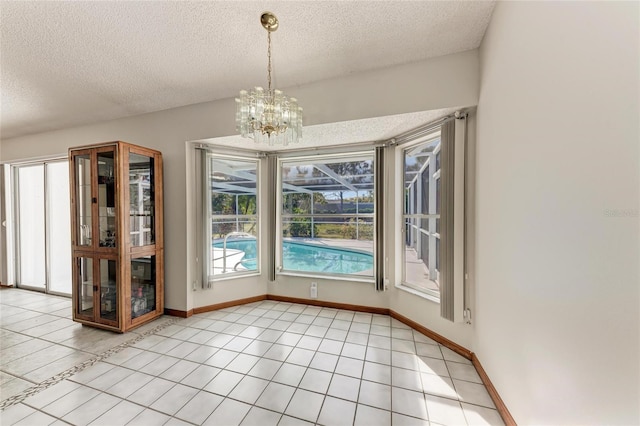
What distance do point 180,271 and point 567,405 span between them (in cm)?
361

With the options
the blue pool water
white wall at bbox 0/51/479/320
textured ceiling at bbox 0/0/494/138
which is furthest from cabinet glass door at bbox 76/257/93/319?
textured ceiling at bbox 0/0/494/138

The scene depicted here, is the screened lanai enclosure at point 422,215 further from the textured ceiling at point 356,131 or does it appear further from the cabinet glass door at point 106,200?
the cabinet glass door at point 106,200

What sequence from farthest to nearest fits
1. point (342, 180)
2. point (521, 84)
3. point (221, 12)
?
point (342, 180) < point (221, 12) < point (521, 84)

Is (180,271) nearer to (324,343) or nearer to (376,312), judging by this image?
(324,343)

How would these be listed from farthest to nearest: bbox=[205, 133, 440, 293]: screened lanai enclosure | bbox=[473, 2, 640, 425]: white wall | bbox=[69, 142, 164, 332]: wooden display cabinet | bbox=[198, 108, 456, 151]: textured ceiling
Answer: bbox=[205, 133, 440, 293]: screened lanai enclosure
bbox=[69, 142, 164, 332]: wooden display cabinet
bbox=[198, 108, 456, 151]: textured ceiling
bbox=[473, 2, 640, 425]: white wall

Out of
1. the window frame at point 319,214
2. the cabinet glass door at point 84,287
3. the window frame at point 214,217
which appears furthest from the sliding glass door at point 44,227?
the window frame at point 319,214

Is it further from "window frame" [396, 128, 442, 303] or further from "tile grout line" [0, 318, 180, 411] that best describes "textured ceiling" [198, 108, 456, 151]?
"tile grout line" [0, 318, 180, 411]

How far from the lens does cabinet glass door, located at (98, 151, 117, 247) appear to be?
2.73m

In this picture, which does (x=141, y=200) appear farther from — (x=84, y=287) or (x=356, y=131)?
(x=356, y=131)

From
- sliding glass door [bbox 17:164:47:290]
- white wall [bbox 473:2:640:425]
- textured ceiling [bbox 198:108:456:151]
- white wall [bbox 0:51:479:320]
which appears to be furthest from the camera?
sliding glass door [bbox 17:164:47:290]

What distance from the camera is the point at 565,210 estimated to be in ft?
3.24

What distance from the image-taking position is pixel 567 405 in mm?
986

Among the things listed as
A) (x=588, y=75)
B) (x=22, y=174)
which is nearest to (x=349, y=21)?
(x=588, y=75)

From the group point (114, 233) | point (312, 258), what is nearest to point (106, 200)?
point (114, 233)
